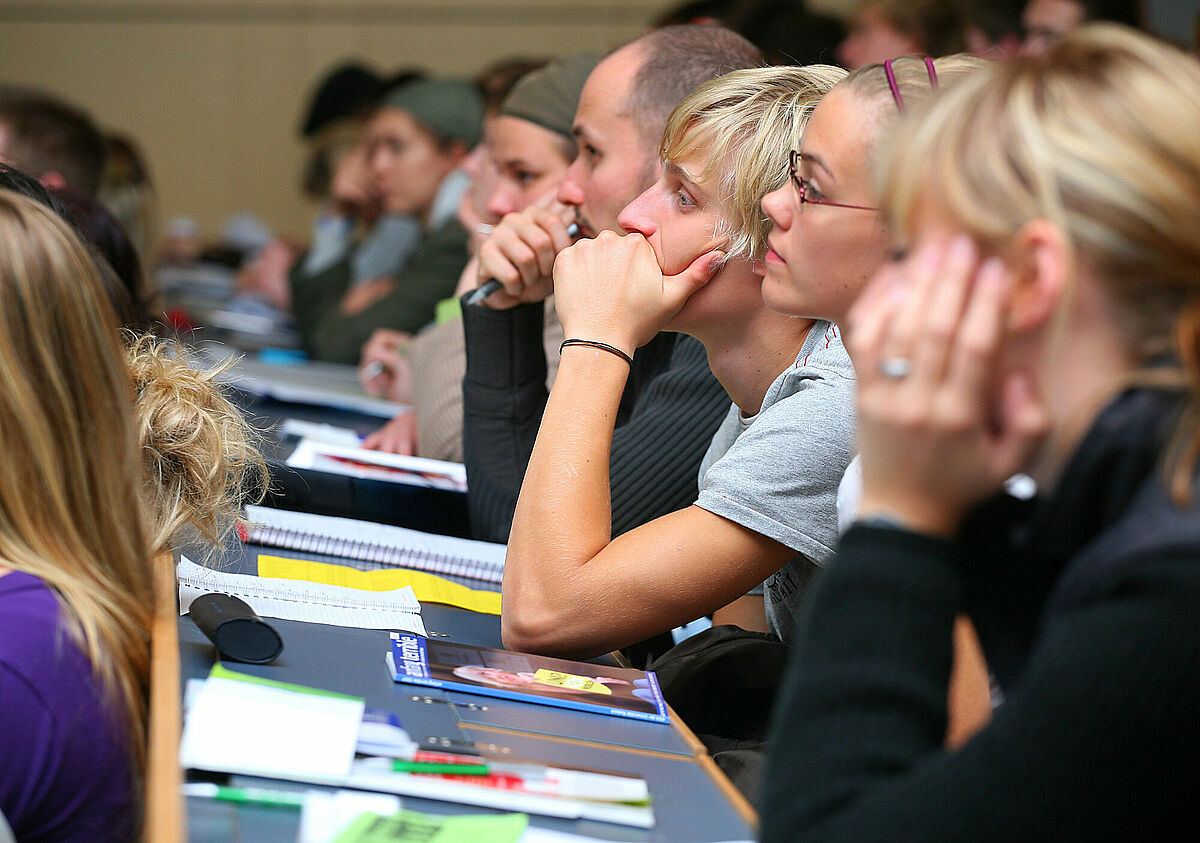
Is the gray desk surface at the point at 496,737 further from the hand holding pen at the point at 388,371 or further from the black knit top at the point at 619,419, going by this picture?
the hand holding pen at the point at 388,371

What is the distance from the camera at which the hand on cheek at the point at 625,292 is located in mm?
1510

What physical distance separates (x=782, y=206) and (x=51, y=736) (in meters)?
0.86

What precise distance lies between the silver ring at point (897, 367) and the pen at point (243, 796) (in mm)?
511

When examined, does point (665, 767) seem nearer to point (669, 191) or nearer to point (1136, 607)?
point (1136, 607)

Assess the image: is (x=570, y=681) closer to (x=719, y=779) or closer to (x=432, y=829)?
(x=719, y=779)

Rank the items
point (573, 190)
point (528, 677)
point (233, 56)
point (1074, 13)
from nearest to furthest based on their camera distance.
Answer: point (528, 677)
point (573, 190)
point (1074, 13)
point (233, 56)

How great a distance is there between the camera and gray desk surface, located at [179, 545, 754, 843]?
89 cm

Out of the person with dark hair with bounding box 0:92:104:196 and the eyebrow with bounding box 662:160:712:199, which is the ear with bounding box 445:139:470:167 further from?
the eyebrow with bounding box 662:160:712:199

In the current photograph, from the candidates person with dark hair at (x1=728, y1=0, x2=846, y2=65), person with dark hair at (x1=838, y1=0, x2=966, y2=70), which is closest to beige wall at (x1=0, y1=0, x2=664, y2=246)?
person with dark hair at (x1=728, y1=0, x2=846, y2=65)

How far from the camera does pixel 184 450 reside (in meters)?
1.42

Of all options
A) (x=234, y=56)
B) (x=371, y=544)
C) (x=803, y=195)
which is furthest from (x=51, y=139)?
(x=234, y=56)

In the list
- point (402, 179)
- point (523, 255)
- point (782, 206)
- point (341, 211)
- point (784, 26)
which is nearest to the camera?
point (782, 206)

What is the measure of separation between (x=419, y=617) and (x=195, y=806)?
0.56m

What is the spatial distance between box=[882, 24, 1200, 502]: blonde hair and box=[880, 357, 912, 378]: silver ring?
9 cm
